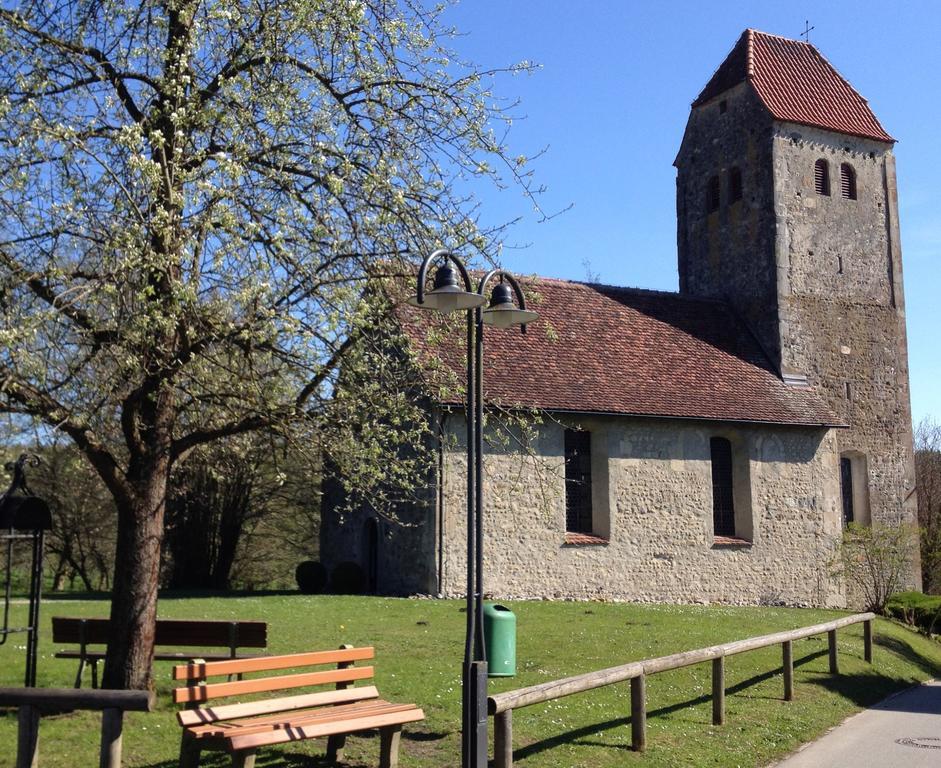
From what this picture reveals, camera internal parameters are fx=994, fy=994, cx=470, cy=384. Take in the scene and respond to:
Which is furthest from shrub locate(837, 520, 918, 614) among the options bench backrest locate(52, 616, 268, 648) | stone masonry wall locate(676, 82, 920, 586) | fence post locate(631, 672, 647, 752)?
bench backrest locate(52, 616, 268, 648)

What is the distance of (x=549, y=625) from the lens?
57.6 feet

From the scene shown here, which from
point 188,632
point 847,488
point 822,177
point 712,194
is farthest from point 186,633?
point 822,177

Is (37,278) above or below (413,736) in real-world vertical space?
above

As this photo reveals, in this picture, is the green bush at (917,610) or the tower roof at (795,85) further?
the tower roof at (795,85)

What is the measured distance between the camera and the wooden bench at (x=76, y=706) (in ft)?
22.3

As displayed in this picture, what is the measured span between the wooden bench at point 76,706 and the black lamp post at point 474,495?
2275mm

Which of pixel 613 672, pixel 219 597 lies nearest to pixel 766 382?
pixel 219 597

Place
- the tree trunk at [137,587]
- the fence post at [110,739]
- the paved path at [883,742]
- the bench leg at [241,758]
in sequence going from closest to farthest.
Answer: the bench leg at [241,758] < the fence post at [110,739] < the paved path at [883,742] < the tree trunk at [137,587]

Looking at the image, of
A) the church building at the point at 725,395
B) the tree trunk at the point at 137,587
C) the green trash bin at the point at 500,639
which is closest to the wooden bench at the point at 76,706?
the tree trunk at the point at 137,587

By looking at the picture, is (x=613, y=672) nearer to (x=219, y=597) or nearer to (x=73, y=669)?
(x=73, y=669)

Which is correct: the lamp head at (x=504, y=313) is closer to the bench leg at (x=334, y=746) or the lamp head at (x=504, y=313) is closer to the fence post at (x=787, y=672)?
the bench leg at (x=334, y=746)

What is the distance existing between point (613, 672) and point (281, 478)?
3.63 m

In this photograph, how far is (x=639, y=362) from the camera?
26.6 meters

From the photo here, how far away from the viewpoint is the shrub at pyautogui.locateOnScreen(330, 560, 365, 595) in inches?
981
